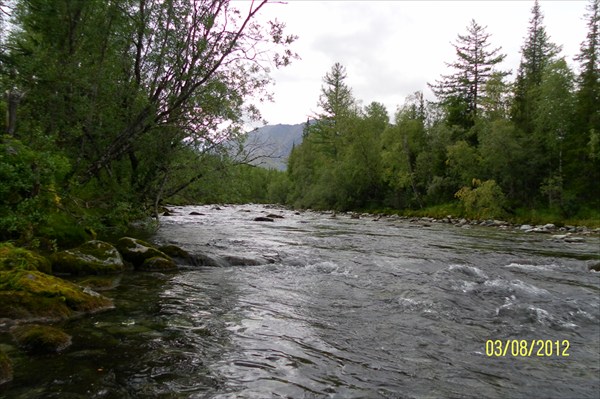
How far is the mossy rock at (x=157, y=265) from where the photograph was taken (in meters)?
10.4

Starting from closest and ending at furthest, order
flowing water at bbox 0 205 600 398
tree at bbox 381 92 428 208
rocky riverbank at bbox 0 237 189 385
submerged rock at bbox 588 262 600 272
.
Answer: flowing water at bbox 0 205 600 398 < rocky riverbank at bbox 0 237 189 385 < submerged rock at bbox 588 262 600 272 < tree at bbox 381 92 428 208

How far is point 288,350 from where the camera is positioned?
216 inches

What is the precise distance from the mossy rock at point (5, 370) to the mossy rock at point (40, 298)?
5.95ft

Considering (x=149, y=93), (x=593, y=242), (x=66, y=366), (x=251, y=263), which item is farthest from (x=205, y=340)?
(x=593, y=242)

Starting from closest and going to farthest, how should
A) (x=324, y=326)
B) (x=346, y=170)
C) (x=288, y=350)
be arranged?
(x=288, y=350) → (x=324, y=326) → (x=346, y=170)

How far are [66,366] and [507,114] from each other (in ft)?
175

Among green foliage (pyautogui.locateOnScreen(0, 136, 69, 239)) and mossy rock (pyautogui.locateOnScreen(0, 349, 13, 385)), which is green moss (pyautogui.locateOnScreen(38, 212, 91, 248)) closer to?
green foliage (pyautogui.locateOnScreen(0, 136, 69, 239))

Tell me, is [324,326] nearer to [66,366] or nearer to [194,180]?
[66,366]

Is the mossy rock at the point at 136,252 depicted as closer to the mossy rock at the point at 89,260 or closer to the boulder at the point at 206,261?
the mossy rock at the point at 89,260

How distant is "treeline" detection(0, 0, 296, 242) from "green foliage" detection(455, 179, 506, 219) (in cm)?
2611

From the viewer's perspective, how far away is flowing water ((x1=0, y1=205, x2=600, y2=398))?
4.39 metres

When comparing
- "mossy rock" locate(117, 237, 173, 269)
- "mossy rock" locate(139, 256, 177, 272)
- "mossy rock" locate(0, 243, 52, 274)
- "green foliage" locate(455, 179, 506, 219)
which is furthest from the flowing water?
"green foliage" locate(455, 179, 506, 219)

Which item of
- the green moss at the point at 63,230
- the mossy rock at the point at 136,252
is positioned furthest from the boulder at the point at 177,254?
the green moss at the point at 63,230
